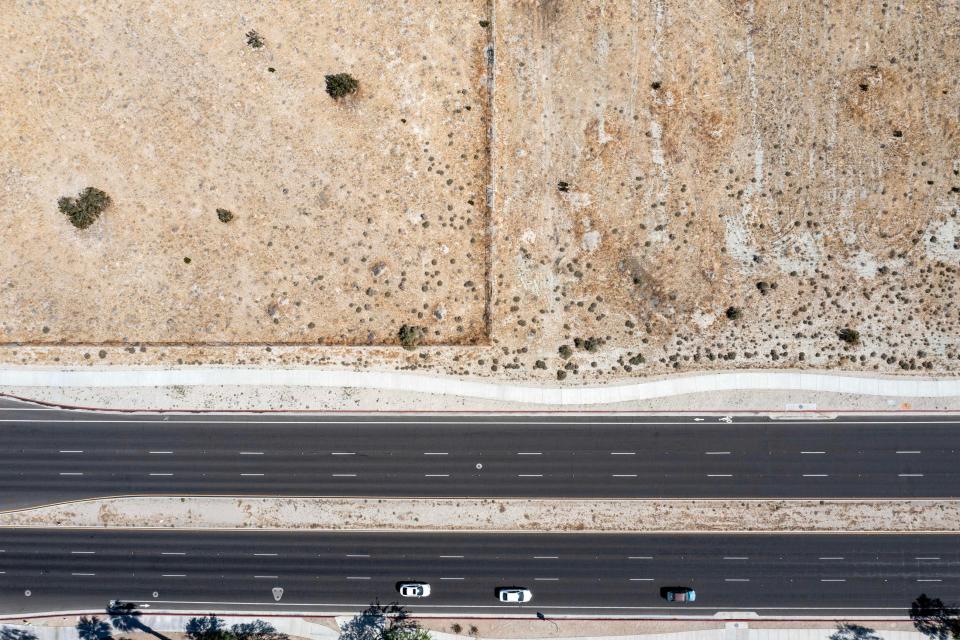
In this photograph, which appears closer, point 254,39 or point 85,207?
point 85,207

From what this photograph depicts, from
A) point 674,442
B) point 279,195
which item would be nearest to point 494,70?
point 279,195

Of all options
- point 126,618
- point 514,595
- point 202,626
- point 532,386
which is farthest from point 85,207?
point 514,595

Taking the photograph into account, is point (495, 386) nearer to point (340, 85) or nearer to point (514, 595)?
point (514, 595)

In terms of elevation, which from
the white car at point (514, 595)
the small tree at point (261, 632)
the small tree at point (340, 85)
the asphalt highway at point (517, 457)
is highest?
the small tree at point (340, 85)

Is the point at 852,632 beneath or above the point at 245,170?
beneath

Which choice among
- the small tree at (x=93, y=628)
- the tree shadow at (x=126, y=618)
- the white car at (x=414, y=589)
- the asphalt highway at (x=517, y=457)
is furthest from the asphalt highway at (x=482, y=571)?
the asphalt highway at (x=517, y=457)

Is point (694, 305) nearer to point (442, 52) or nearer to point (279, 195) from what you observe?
point (442, 52)

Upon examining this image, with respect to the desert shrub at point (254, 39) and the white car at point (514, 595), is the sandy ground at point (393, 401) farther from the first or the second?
the desert shrub at point (254, 39)
